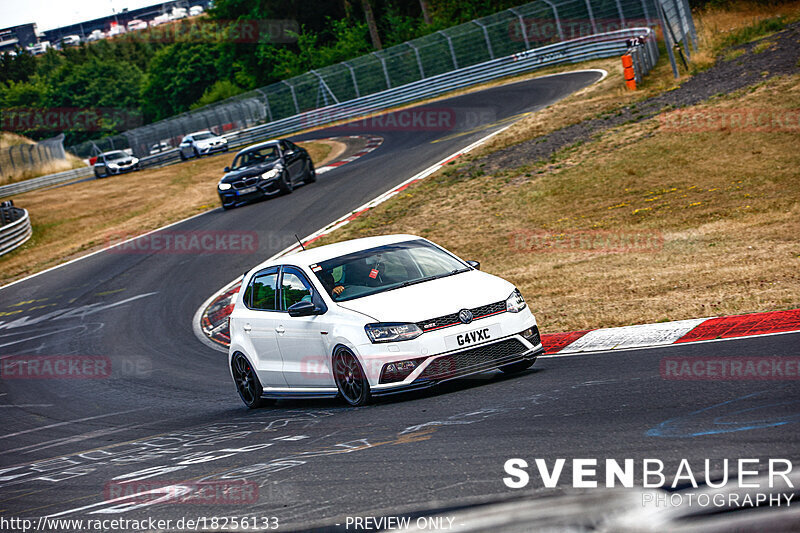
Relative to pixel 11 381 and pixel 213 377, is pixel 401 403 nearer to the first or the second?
pixel 213 377

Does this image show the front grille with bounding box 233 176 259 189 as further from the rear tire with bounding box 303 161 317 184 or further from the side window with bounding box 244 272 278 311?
the side window with bounding box 244 272 278 311

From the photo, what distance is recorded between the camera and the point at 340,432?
743 cm

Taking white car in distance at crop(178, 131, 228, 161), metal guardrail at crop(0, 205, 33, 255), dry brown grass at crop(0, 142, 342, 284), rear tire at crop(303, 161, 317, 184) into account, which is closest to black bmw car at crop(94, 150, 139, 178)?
dry brown grass at crop(0, 142, 342, 284)

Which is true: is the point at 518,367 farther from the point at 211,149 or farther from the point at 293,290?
the point at 211,149

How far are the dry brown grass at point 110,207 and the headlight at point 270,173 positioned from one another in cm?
437

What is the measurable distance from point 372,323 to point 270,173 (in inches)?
771

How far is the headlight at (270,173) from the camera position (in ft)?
88.8

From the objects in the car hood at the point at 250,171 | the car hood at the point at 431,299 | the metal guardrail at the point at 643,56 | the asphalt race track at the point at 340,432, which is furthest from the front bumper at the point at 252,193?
the car hood at the point at 431,299

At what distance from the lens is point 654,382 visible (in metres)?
7.09

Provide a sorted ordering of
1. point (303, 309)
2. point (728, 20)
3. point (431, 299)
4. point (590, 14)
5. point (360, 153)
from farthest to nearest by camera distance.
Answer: point (590, 14) < point (360, 153) < point (728, 20) < point (303, 309) < point (431, 299)

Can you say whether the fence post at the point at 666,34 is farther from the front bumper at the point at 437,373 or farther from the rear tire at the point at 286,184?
the front bumper at the point at 437,373

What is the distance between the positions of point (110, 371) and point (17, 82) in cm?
15579

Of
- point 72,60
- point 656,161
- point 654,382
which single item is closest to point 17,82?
point 72,60

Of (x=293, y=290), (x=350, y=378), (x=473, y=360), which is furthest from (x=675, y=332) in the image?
(x=293, y=290)
